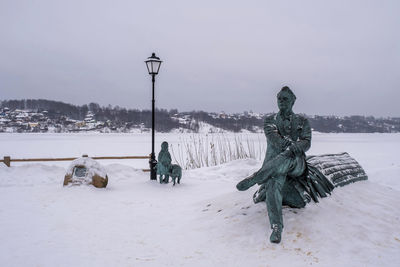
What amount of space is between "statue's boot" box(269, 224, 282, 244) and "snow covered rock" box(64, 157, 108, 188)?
572cm

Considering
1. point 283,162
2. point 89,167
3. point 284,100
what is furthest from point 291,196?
point 89,167

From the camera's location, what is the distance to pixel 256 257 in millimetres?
3898

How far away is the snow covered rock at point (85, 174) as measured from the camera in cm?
846

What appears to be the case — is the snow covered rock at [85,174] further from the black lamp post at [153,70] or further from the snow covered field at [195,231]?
the black lamp post at [153,70]

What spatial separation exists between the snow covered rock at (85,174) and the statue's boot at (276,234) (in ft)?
18.8

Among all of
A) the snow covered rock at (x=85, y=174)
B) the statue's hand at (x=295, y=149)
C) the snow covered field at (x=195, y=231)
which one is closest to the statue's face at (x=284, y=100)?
the statue's hand at (x=295, y=149)

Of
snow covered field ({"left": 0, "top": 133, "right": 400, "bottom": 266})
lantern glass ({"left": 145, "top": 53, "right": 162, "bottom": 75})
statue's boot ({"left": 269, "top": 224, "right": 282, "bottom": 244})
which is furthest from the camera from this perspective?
lantern glass ({"left": 145, "top": 53, "right": 162, "bottom": 75})

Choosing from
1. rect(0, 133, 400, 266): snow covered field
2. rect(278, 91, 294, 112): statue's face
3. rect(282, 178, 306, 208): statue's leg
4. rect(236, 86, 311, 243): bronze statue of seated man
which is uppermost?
rect(278, 91, 294, 112): statue's face

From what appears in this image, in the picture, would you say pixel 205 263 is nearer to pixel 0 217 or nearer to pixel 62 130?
pixel 0 217

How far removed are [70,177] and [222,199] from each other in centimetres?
448

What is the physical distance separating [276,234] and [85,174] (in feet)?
20.0

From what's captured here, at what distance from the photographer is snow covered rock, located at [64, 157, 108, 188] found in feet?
27.8

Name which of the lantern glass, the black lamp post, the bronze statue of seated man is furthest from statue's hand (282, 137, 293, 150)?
the lantern glass

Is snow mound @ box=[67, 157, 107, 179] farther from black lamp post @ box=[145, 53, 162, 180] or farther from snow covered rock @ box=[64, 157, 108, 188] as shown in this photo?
black lamp post @ box=[145, 53, 162, 180]
